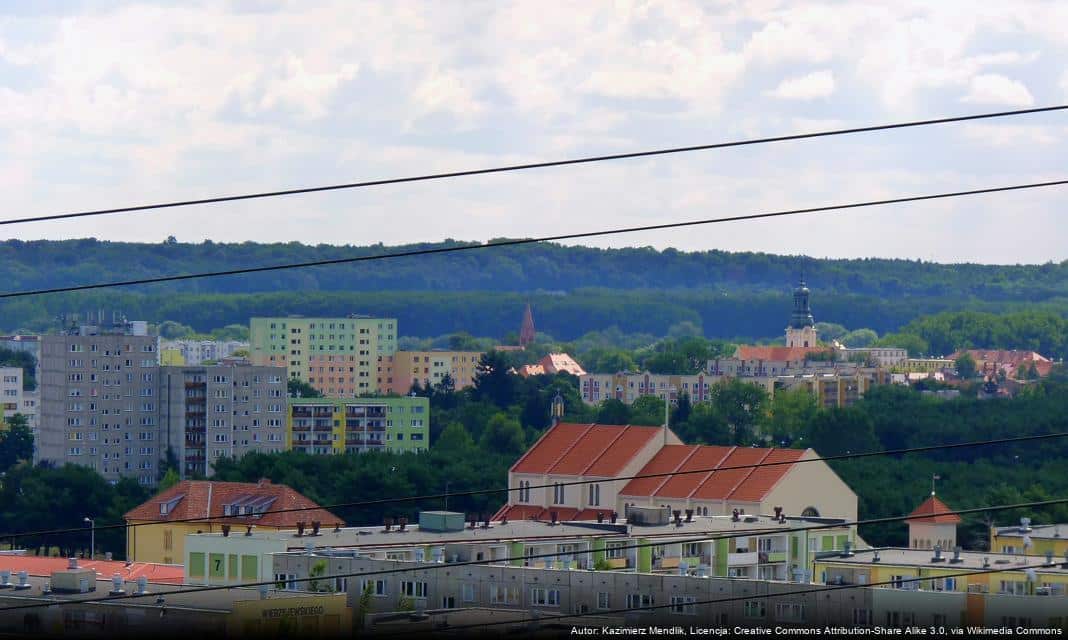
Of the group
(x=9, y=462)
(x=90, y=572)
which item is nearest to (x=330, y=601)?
(x=90, y=572)

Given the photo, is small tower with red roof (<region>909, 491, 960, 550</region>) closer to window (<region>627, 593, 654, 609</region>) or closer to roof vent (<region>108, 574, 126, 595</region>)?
window (<region>627, 593, 654, 609</region>)

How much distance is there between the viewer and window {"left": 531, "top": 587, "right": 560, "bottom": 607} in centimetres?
3103

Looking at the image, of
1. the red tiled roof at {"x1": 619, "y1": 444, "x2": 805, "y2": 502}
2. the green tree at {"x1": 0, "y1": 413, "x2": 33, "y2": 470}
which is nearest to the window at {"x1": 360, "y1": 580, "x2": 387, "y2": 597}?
the red tiled roof at {"x1": 619, "y1": 444, "x2": 805, "y2": 502}

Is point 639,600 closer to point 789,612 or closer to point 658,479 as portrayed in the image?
point 789,612

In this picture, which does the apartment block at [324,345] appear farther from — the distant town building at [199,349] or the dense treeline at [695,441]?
the dense treeline at [695,441]

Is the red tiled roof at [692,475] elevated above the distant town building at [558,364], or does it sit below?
below

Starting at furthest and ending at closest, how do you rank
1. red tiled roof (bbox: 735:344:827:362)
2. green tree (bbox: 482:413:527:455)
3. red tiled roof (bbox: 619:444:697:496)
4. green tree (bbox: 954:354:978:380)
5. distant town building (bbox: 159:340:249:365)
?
distant town building (bbox: 159:340:249:365) → red tiled roof (bbox: 735:344:827:362) → green tree (bbox: 954:354:978:380) → green tree (bbox: 482:413:527:455) → red tiled roof (bbox: 619:444:697:496)

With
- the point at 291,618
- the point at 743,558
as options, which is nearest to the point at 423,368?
the point at 743,558

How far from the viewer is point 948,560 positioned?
35562mm

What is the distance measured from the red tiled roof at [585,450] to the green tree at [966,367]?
10059 cm

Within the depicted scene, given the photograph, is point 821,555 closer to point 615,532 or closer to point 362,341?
point 615,532

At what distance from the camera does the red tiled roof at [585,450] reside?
61903mm

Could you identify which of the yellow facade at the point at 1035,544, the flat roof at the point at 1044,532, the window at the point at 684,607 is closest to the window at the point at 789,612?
the window at the point at 684,607

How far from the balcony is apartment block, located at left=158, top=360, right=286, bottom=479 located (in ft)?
220
